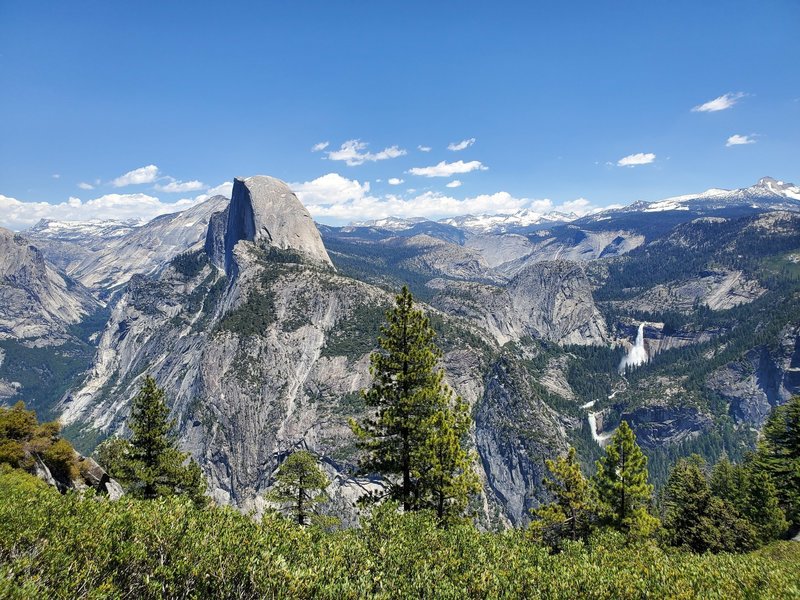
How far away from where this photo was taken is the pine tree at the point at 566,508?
30.2 meters

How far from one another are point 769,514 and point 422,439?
50.4m

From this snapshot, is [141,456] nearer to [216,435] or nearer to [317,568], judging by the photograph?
[317,568]

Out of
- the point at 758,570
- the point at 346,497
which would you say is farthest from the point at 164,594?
the point at 346,497

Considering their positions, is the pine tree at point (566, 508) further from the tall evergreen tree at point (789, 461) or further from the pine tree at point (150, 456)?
the pine tree at point (150, 456)

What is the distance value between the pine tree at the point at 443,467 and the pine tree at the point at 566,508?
7.71 meters

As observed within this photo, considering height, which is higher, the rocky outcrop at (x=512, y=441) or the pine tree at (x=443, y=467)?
the pine tree at (x=443, y=467)

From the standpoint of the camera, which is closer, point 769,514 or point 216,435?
point 769,514

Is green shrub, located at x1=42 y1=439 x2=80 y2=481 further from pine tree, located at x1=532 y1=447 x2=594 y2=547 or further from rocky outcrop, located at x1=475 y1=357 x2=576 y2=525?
rocky outcrop, located at x1=475 y1=357 x2=576 y2=525

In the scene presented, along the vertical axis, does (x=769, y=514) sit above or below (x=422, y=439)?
below

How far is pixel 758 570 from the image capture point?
14.6m

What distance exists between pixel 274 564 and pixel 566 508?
26316 millimetres

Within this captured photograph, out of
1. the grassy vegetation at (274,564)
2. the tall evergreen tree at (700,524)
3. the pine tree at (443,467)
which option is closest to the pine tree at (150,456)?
the pine tree at (443,467)

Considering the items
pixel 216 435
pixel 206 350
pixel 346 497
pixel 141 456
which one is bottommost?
pixel 346 497

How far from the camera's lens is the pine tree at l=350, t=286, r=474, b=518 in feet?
82.3
